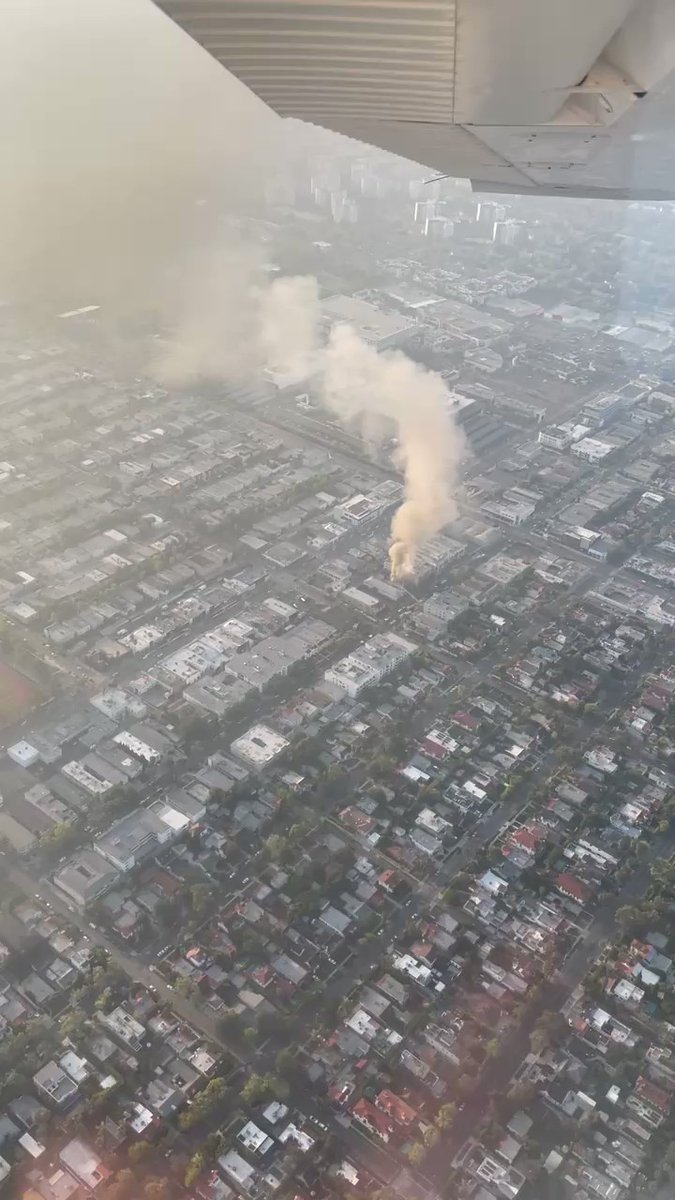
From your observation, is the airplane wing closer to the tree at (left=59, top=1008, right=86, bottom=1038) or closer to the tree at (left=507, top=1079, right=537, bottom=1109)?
the tree at (left=507, top=1079, right=537, bottom=1109)

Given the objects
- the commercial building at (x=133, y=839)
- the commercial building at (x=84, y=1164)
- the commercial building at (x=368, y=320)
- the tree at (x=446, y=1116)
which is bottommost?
the commercial building at (x=84, y=1164)

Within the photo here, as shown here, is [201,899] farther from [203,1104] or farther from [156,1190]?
[156,1190]

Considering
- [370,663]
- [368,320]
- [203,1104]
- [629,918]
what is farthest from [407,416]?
[203,1104]

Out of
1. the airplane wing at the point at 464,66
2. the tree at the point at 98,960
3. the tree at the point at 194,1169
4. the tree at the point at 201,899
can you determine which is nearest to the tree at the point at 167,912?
the tree at the point at 201,899

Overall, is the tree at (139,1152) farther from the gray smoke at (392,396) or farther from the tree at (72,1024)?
the gray smoke at (392,396)

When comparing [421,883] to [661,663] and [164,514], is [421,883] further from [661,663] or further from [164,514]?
[164,514]

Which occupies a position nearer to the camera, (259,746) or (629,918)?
(629,918)

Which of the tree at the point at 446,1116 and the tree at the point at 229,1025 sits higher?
the tree at the point at 229,1025
